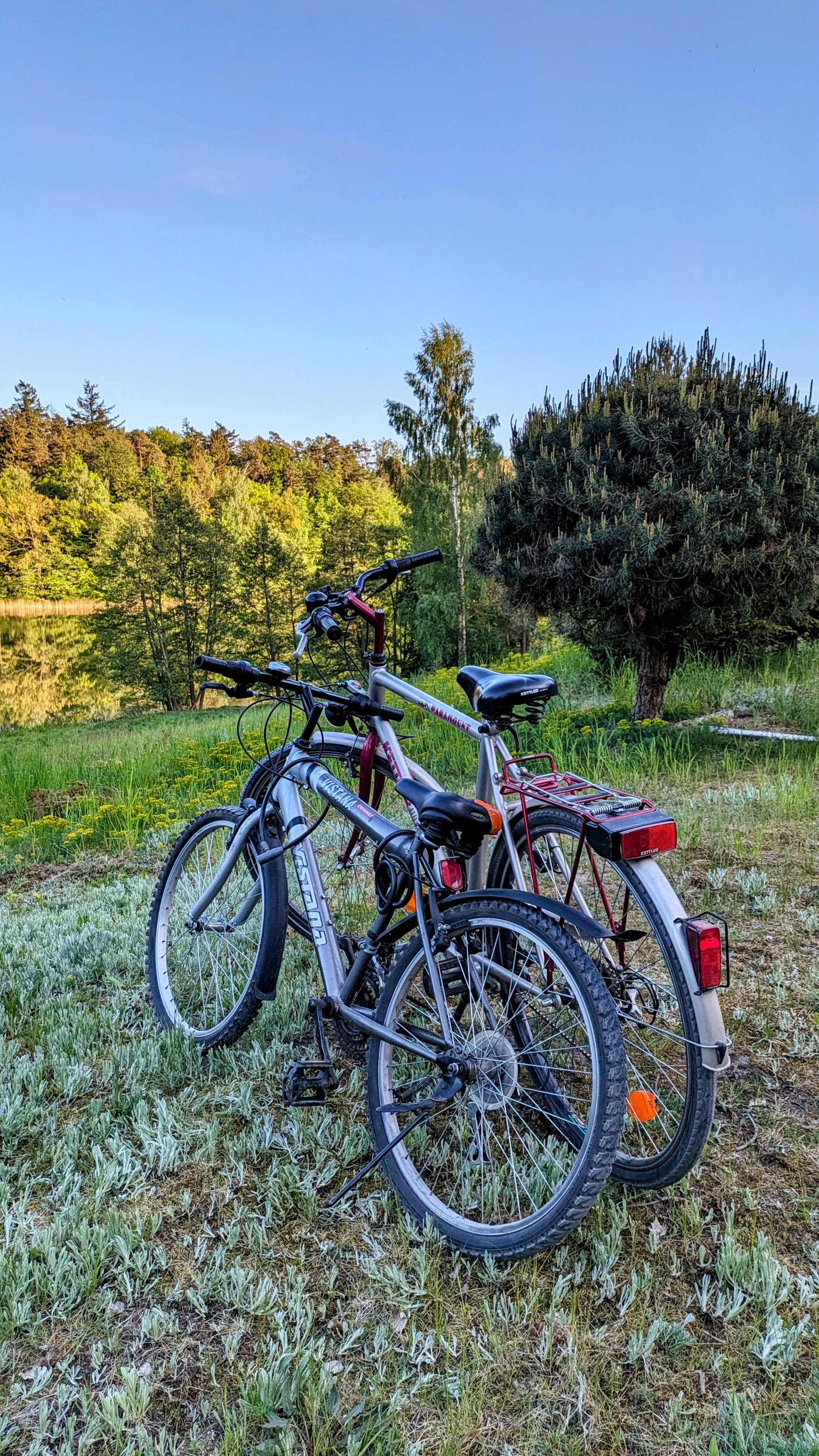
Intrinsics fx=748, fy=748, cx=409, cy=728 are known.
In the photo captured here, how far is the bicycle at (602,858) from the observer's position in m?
1.63

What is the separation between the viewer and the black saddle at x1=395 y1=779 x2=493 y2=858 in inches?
66.9

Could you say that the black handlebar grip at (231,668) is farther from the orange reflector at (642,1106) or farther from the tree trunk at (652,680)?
the tree trunk at (652,680)

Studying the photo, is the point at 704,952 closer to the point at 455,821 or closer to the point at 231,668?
the point at 455,821

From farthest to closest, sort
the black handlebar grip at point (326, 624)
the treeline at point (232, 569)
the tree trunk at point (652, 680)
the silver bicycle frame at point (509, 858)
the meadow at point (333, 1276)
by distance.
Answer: the treeline at point (232, 569) → the tree trunk at point (652, 680) → the black handlebar grip at point (326, 624) → the silver bicycle frame at point (509, 858) → the meadow at point (333, 1276)

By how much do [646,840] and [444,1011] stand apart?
603 millimetres

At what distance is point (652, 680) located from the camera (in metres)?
7.05

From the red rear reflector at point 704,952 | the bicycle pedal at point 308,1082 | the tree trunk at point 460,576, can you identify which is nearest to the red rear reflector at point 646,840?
the red rear reflector at point 704,952

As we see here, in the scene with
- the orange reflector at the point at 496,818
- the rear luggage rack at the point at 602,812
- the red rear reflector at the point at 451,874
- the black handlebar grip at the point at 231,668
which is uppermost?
the black handlebar grip at the point at 231,668

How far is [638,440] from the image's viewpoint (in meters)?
6.40

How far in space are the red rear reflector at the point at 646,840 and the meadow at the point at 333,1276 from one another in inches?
33.0

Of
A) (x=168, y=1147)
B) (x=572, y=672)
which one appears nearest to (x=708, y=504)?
(x=572, y=672)

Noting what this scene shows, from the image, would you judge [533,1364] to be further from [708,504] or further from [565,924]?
[708,504]

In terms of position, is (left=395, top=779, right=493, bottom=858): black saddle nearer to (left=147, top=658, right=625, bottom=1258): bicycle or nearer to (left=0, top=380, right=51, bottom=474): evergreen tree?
(left=147, top=658, right=625, bottom=1258): bicycle

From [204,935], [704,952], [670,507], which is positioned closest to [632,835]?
[704,952]
